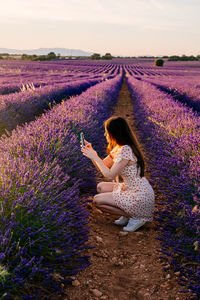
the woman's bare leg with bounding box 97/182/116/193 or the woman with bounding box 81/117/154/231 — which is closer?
the woman with bounding box 81/117/154/231

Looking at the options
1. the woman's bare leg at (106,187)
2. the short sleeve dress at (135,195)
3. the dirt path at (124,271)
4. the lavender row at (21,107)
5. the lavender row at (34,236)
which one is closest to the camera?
the lavender row at (34,236)

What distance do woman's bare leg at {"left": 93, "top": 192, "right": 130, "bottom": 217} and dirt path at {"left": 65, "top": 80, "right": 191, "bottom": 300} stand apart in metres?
0.17

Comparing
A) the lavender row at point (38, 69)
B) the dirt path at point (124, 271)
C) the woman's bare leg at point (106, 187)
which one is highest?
the lavender row at point (38, 69)

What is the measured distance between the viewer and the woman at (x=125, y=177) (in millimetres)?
2670

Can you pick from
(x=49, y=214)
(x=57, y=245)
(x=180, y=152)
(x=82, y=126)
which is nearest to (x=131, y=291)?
(x=57, y=245)

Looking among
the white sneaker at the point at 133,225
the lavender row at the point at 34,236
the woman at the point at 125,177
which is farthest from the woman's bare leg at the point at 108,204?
the lavender row at the point at 34,236

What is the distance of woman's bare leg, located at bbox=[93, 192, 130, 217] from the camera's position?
297 centimetres

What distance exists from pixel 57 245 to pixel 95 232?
36.1 inches

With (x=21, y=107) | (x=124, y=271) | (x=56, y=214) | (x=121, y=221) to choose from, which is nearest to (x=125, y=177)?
(x=121, y=221)

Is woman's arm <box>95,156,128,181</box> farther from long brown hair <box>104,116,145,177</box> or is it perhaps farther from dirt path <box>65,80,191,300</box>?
dirt path <box>65,80,191,300</box>

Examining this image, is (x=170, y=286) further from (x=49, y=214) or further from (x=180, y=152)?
(x=180, y=152)

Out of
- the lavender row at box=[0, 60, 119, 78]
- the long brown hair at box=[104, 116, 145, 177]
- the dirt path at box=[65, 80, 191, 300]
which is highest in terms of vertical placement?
the lavender row at box=[0, 60, 119, 78]

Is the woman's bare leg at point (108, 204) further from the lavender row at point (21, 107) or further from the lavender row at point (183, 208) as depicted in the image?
the lavender row at point (21, 107)

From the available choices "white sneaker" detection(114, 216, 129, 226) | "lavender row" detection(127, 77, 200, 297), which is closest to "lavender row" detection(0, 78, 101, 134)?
"lavender row" detection(127, 77, 200, 297)
